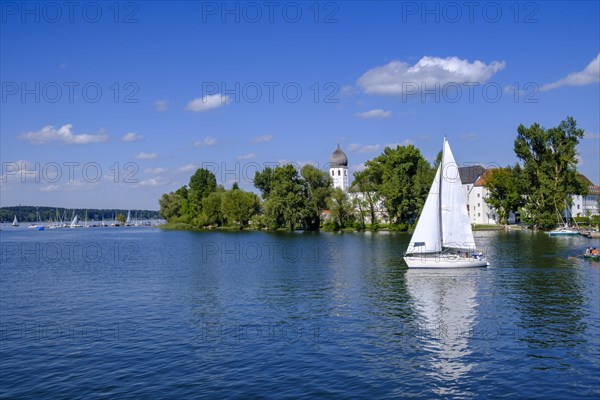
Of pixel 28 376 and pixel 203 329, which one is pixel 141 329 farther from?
pixel 28 376

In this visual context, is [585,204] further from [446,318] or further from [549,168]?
[446,318]

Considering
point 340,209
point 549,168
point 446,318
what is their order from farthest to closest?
point 340,209 → point 549,168 → point 446,318

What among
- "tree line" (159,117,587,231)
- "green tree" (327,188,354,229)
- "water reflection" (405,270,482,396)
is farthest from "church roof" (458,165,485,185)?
"water reflection" (405,270,482,396)

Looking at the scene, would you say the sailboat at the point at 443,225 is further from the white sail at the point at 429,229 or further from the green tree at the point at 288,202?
the green tree at the point at 288,202

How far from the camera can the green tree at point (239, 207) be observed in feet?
596

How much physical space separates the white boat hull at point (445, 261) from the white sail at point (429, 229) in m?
1.63

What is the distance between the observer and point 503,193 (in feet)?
491

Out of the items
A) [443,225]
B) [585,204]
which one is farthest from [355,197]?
[443,225]

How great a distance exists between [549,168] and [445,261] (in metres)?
80.1

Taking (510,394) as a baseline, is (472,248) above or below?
above

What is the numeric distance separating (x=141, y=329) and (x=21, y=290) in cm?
2328

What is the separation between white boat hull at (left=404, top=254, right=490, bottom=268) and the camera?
204 feet

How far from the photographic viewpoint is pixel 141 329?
3569 cm

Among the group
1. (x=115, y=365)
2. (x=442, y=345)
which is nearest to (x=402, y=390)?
(x=442, y=345)
